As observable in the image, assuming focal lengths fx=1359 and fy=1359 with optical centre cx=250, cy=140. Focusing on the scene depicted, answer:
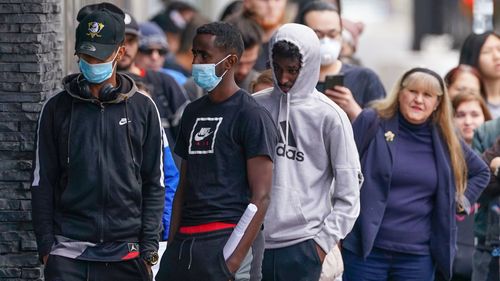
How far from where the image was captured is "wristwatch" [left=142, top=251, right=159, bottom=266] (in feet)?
20.6

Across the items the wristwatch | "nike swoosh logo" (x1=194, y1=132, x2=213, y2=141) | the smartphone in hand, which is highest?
the smartphone in hand

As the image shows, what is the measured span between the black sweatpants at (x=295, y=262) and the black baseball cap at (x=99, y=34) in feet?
4.27

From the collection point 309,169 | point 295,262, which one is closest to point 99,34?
point 309,169

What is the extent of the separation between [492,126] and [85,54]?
329cm

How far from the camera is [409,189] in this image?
25.5ft

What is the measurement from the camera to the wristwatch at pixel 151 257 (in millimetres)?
6281

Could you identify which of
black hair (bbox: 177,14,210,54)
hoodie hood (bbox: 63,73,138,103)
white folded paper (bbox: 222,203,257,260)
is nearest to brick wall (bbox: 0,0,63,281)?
hoodie hood (bbox: 63,73,138,103)

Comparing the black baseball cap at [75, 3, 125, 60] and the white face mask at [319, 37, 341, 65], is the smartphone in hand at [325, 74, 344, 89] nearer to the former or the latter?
the white face mask at [319, 37, 341, 65]

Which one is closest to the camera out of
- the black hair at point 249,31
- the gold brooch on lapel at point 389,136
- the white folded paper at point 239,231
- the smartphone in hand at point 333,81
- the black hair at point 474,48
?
the white folded paper at point 239,231

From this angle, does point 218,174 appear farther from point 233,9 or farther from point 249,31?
point 233,9

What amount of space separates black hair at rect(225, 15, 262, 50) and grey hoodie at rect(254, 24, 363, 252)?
2518mm

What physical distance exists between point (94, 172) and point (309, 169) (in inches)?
44.5

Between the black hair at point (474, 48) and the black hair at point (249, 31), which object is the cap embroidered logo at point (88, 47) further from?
the black hair at point (474, 48)

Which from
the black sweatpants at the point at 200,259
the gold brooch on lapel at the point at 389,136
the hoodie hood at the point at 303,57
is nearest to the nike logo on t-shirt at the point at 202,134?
the black sweatpants at the point at 200,259
